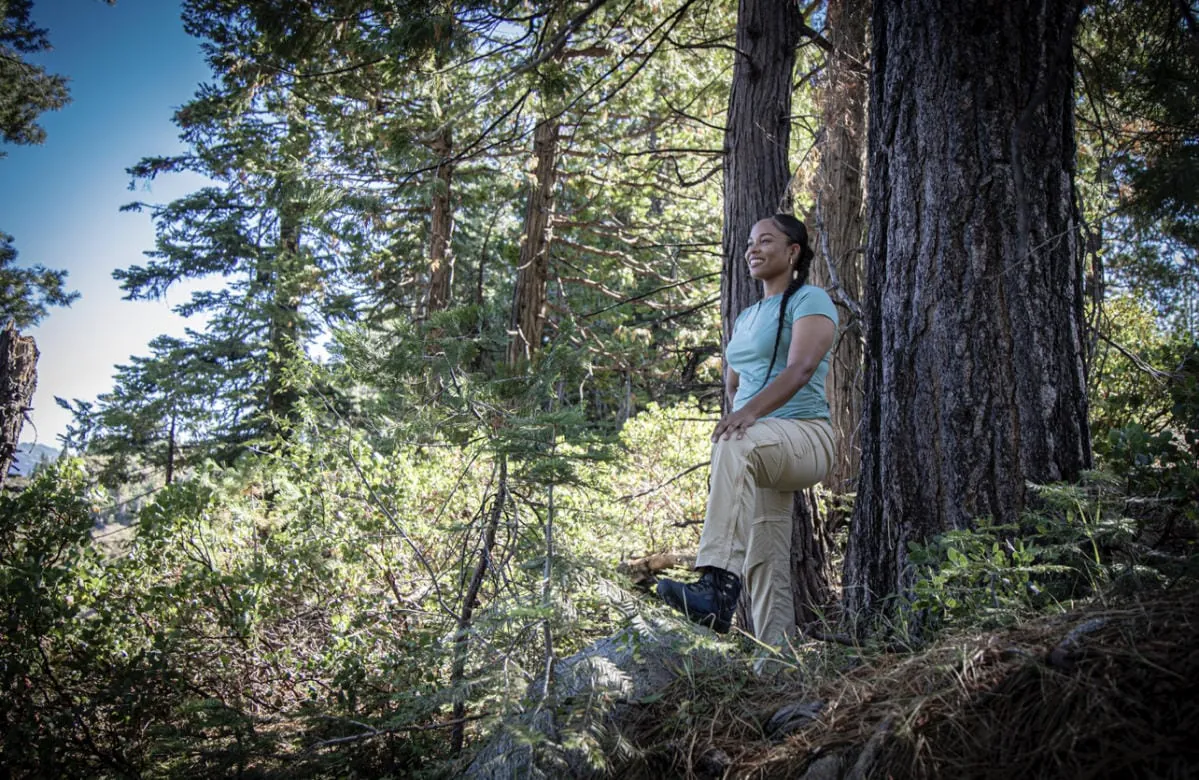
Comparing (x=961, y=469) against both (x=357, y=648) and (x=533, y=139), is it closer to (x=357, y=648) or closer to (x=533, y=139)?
(x=357, y=648)

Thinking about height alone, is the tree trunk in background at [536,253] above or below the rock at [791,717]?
above

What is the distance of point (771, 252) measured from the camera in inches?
134

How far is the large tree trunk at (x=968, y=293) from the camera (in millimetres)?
2580

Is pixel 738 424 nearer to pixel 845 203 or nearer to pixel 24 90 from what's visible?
pixel 845 203

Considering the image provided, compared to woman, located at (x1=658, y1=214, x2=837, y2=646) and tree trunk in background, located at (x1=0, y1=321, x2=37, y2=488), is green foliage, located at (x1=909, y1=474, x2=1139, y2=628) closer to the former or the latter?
woman, located at (x1=658, y1=214, x2=837, y2=646)

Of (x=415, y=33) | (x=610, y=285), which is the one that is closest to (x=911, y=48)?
(x=415, y=33)

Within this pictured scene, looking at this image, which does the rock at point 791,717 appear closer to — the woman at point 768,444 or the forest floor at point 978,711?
the forest floor at point 978,711

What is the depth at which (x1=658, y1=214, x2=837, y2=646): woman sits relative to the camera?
2754mm

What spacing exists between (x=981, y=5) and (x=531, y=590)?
2.66 m

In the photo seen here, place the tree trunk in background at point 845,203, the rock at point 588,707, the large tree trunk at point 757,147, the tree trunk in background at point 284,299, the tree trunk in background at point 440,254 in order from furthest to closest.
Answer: the tree trunk in background at point 284,299 < the tree trunk in background at point 440,254 < the tree trunk in background at point 845,203 < the large tree trunk at point 757,147 < the rock at point 588,707

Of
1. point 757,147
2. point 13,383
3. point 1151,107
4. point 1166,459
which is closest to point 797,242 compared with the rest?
point 757,147

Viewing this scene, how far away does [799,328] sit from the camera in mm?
3100

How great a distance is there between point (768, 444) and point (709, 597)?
64 cm

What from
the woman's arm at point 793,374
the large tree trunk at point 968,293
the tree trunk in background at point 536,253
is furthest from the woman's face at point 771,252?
the tree trunk in background at point 536,253
